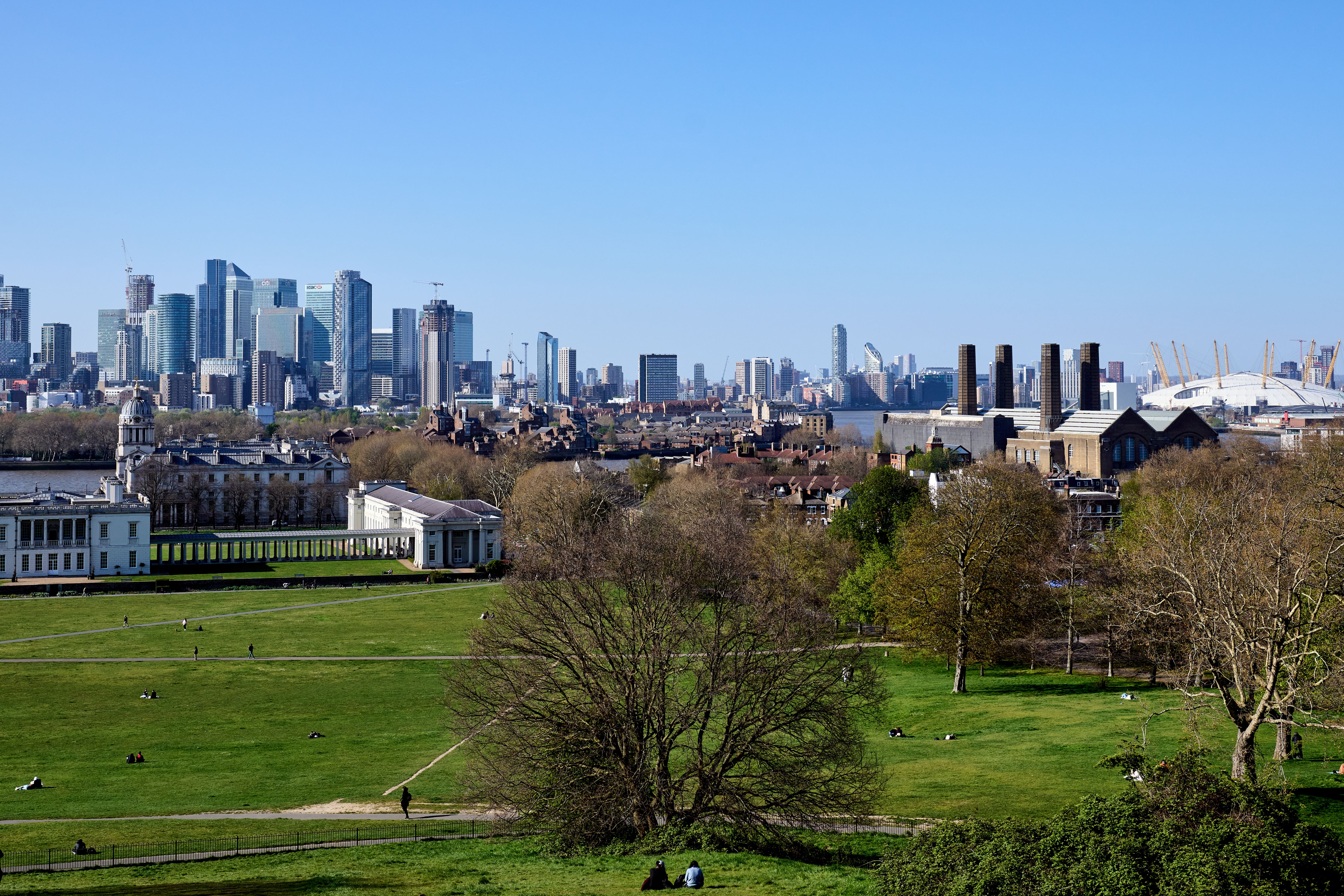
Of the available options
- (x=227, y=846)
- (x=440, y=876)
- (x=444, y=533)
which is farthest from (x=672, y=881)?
(x=444, y=533)

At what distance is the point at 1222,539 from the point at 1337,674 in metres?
3.79

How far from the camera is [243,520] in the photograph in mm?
108438

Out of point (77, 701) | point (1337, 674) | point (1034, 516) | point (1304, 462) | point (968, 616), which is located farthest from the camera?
point (1304, 462)

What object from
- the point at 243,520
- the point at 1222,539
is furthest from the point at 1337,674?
the point at 243,520

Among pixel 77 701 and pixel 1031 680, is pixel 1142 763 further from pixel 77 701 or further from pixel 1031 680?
pixel 77 701

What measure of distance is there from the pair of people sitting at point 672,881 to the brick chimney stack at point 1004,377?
12495cm

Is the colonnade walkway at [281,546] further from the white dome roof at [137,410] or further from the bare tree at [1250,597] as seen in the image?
the bare tree at [1250,597]

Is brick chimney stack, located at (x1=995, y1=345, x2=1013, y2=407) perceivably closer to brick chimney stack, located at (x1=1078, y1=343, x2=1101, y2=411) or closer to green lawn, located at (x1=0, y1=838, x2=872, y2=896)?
brick chimney stack, located at (x1=1078, y1=343, x2=1101, y2=411)

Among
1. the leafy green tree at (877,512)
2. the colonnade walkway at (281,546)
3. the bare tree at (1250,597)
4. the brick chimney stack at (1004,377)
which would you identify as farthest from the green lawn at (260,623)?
the brick chimney stack at (1004,377)

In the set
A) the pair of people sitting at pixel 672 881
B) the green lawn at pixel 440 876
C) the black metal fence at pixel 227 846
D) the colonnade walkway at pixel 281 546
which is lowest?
the black metal fence at pixel 227 846

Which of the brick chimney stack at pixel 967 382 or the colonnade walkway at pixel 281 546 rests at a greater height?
the brick chimney stack at pixel 967 382

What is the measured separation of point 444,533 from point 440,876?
201 feet

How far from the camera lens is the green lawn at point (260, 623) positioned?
51969 mm

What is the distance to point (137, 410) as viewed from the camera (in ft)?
375
